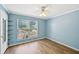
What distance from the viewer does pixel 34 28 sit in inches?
254

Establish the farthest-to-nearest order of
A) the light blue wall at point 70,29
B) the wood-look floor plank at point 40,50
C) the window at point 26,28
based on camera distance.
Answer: the window at point 26,28 < the light blue wall at point 70,29 < the wood-look floor plank at point 40,50

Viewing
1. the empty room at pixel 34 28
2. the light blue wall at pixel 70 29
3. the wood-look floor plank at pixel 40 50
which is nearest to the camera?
the empty room at pixel 34 28

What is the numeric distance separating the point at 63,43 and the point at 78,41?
49.1 inches

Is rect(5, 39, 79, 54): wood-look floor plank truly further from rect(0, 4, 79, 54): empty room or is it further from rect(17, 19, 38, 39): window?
rect(17, 19, 38, 39): window

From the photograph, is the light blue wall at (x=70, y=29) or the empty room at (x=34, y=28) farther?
the light blue wall at (x=70, y=29)

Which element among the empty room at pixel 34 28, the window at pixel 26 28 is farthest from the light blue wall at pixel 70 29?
the window at pixel 26 28

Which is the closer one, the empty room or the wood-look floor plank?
the empty room

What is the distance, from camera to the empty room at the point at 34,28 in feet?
10.5

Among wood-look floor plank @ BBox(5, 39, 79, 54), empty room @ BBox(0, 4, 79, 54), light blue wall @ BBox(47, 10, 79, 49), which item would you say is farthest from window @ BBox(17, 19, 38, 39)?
light blue wall @ BBox(47, 10, 79, 49)

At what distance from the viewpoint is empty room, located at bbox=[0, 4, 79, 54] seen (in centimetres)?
321

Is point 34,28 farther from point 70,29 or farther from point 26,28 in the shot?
point 70,29

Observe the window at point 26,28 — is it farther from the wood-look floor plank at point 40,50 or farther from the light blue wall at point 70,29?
the light blue wall at point 70,29

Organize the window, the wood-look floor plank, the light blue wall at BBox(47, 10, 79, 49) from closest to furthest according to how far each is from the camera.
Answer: the wood-look floor plank, the light blue wall at BBox(47, 10, 79, 49), the window

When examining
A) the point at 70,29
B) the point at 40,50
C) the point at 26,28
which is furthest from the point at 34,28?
the point at 70,29
